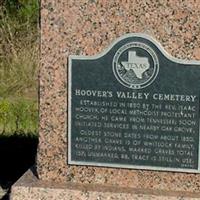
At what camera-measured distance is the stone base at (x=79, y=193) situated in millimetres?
3635

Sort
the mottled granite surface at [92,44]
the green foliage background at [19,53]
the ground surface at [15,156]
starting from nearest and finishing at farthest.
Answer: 1. the mottled granite surface at [92,44]
2. the ground surface at [15,156]
3. the green foliage background at [19,53]

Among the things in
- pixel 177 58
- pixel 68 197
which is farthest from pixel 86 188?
pixel 177 58

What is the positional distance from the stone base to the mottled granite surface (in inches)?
2.2

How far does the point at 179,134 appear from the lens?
3.67 meters

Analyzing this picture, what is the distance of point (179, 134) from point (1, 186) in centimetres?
182

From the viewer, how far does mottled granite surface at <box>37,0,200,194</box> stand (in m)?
3.58

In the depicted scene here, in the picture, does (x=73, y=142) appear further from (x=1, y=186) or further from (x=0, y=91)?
(x=0, y=91)

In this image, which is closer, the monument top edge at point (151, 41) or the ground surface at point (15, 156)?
the monument top edge at point (151, 41)

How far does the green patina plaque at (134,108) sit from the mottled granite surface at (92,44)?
45 mm

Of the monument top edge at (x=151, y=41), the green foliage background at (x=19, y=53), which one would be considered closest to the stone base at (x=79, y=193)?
the monument top edge at (x=151, y=41)

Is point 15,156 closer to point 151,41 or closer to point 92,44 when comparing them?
point 92,44

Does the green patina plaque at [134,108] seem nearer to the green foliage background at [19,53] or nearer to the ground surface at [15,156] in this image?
the ground surface at [15,156]

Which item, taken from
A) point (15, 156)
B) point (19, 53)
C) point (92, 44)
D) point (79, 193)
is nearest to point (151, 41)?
point (92, 44)

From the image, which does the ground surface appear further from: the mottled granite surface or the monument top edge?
the monument top edge
